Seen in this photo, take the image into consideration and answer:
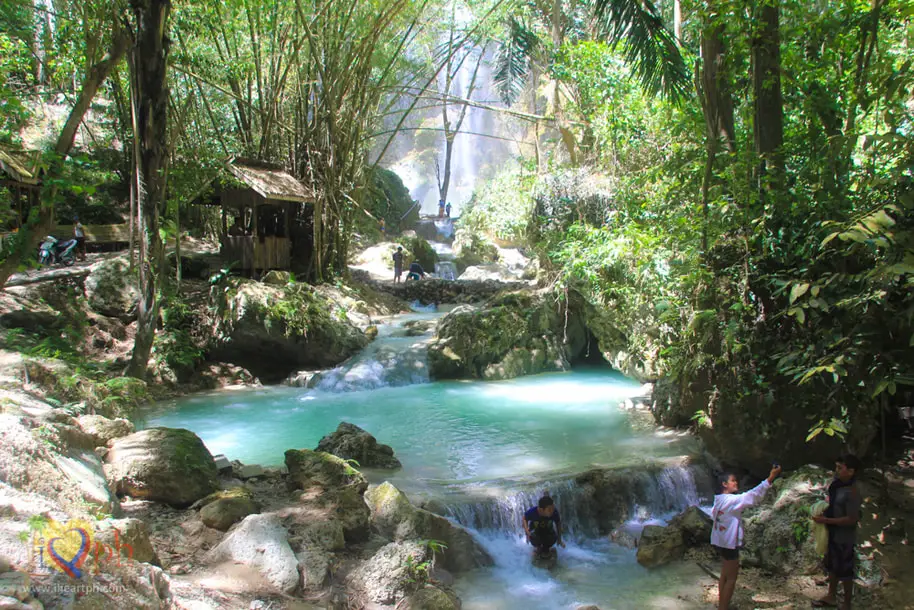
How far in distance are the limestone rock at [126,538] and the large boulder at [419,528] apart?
2338mm

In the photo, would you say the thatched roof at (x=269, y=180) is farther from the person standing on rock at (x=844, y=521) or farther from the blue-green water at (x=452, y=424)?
the person standing on rock at (x=844, y=521)

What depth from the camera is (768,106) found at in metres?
6.32

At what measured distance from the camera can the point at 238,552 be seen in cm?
394

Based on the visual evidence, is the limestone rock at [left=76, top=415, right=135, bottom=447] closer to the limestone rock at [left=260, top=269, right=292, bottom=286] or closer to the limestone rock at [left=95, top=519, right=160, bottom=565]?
the limestone rock at [left=95, top=519, right=160, bottom=565]

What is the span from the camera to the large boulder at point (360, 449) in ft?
23.8

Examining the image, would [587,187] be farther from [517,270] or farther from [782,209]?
[517,270]

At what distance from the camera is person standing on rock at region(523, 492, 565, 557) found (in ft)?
19.1

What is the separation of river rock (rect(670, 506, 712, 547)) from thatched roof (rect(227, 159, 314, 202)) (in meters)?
10.4

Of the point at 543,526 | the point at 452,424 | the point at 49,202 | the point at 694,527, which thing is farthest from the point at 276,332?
the point at 694,527

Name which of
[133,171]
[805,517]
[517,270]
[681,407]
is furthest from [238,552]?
[517,270]

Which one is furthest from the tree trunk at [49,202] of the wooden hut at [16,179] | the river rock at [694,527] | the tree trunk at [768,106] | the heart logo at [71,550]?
the river rock at [694,527]

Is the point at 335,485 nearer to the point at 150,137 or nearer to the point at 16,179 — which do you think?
the point at 150,137

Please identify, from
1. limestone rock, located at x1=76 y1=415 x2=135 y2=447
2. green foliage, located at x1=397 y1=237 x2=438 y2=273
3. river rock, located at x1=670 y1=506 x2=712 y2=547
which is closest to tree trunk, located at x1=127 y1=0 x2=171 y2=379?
limestone rock, located at x1=76 y1=415 x2=135 y2=447

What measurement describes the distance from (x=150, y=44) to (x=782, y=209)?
701 centimetres
